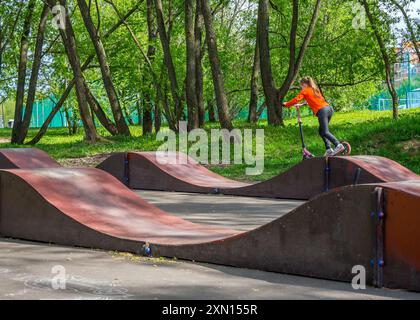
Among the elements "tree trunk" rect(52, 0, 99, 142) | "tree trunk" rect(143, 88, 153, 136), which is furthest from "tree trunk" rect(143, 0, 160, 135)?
"tree trunk" rect(52, 0, 99, 142)

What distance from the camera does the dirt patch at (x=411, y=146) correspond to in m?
17.7

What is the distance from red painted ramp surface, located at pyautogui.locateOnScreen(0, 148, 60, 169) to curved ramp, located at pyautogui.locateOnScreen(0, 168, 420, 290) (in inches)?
203

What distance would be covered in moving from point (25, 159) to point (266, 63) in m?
11.4

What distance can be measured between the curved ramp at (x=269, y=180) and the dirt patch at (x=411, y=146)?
15.5ft

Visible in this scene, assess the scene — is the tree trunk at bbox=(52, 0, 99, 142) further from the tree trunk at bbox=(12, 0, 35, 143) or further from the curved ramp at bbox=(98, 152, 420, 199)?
the curved ramp at bbox=(98, 152, 420, 199)

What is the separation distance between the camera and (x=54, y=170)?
8.99 m

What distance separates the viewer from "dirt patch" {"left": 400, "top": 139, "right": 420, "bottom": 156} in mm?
17733

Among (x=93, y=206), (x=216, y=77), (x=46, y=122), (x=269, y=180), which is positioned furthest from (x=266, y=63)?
(x=93, y=206)

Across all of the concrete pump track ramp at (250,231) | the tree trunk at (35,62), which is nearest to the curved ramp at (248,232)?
the concrete pump track ramp at (250,231)

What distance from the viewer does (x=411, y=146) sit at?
1811cm

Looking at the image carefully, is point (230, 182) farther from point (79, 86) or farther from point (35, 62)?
point (35, 62)

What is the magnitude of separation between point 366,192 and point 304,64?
30.7 meters
